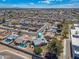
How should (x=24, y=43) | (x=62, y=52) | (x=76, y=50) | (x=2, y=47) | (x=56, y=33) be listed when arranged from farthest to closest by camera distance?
(x=56, y=33), (x=24, y=43), (x=2, y=47), (x=62, y=52), (x=76, y=50)

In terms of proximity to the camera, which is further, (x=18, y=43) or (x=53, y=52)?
(x=18, y=43)

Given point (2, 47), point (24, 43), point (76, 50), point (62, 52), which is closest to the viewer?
point (76, 50)

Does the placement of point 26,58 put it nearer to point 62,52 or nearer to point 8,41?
point 62,52

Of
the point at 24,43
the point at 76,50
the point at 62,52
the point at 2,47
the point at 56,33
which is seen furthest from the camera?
the point at 56,33

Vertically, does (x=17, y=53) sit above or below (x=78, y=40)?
below

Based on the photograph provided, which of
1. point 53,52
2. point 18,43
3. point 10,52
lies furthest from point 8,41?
point 53,52

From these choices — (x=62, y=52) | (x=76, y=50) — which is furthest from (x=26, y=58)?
(x=76, y=50)

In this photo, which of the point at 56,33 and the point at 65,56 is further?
the point at 56,33

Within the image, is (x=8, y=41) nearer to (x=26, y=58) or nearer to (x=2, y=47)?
(x=2, y=47)

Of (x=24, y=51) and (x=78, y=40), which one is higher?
(x=78, y=40)
